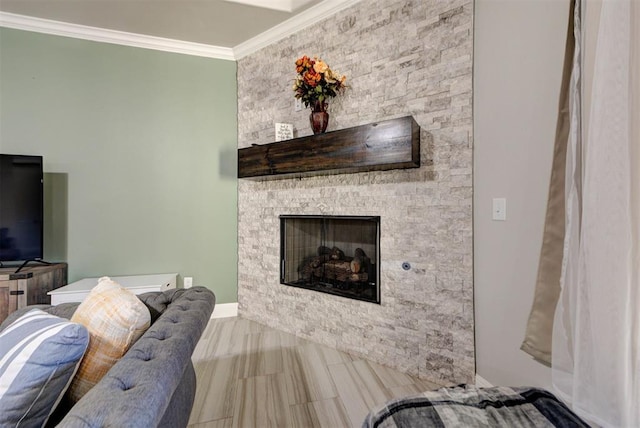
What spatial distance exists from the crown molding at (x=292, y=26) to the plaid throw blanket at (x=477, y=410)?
2632 mm

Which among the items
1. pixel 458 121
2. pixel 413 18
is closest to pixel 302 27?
pixel 413 18

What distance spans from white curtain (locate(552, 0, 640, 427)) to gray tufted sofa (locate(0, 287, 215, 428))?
3.54ft

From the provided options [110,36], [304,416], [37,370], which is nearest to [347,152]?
[304,416]

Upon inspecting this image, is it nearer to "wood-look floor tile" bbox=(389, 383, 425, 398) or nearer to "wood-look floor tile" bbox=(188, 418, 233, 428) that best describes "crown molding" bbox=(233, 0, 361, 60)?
"wood-look floor tile" bbox=(389, 383, 425, 398)

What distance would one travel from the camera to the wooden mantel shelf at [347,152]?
196 centimetres

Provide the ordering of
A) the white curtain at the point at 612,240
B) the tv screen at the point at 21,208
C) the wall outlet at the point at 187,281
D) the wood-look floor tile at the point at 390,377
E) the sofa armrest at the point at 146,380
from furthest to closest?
the wall outlet at the point at 187,281, the tv screen at the point at 21,208, the wood-look floor tile at the point at 390,377, the white curtain at the point at 612,240, the sofa armrest at the point at 146,380

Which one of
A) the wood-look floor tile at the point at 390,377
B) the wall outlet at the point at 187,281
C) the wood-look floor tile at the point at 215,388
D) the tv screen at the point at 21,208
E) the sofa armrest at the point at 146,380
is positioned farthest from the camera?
the wall outlet at the point at 187,281

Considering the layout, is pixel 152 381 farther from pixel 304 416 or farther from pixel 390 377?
pixel 390 377

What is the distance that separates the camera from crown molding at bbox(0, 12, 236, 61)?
2.77m

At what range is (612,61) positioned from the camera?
2.66 feet

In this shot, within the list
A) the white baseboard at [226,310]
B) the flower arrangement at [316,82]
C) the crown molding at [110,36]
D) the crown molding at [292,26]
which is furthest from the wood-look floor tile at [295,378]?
the crown molding at [110,36]

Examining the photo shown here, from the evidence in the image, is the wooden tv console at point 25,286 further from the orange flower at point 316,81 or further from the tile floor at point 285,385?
the orange flower at point 316,81

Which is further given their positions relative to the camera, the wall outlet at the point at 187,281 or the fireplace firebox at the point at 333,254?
the wall outlet at the point at 187,281

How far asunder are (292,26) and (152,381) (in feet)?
9.72
